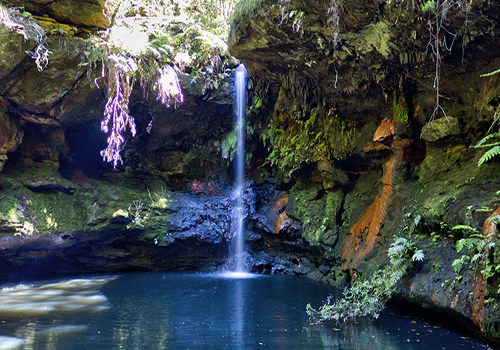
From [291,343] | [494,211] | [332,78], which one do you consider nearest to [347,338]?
[291,343]

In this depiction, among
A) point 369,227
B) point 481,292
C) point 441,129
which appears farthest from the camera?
point 369,227

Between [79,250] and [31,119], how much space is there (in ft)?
13.4

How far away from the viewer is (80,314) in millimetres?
5402

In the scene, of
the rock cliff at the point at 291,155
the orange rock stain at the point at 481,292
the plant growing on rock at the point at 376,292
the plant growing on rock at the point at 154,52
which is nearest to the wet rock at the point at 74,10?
the rock cliff at the point at 291,155

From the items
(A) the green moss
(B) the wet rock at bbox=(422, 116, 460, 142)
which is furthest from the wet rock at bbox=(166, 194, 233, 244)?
(B) the wet rock at bbox=(422, 116, 460, 142)

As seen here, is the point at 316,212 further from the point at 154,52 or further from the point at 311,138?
the point at 154,52

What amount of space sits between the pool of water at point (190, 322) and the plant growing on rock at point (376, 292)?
7.0 inches

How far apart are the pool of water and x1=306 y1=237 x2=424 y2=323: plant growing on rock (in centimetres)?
18

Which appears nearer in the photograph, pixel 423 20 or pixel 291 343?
pixel 291 343

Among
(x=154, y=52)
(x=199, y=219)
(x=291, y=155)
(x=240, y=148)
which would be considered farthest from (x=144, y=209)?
(x=291, y=155)

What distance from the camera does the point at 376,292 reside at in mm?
5133

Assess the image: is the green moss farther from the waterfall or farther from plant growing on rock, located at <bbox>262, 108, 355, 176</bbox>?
the waterfall

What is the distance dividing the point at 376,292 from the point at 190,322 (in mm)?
2945

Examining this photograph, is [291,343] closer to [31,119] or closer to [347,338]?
[347,338]
